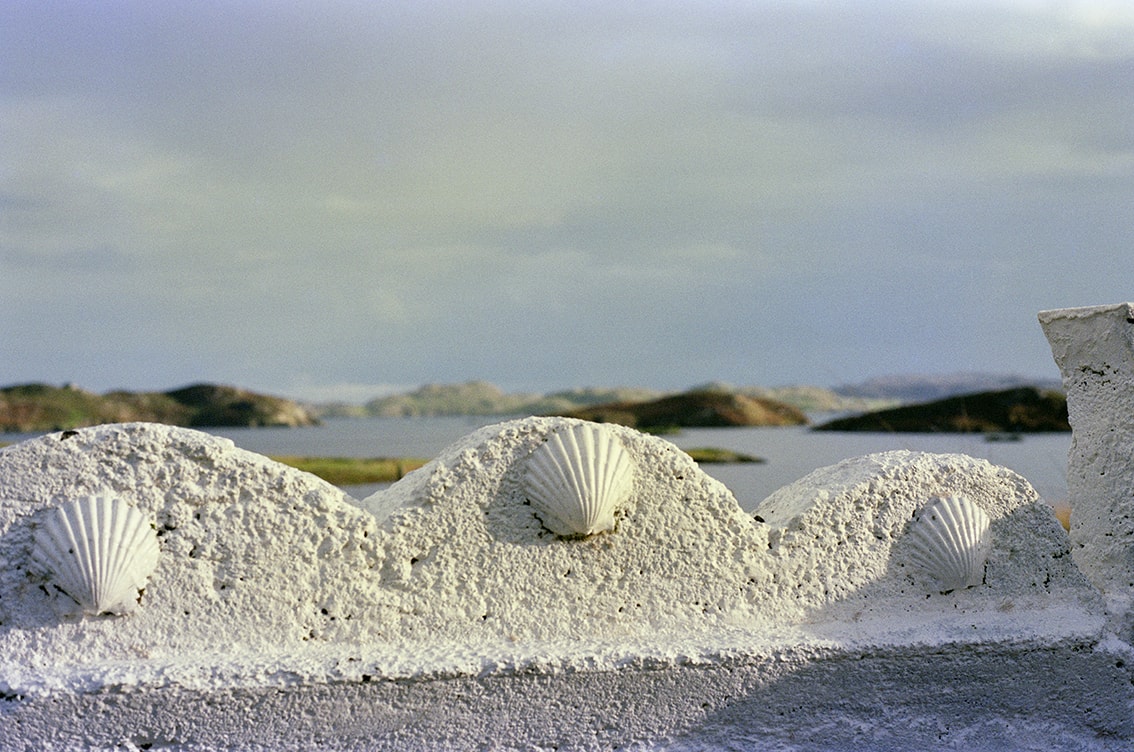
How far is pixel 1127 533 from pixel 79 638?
377 centimetres

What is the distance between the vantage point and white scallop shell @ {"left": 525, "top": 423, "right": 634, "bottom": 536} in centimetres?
320

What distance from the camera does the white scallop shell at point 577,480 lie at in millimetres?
3195

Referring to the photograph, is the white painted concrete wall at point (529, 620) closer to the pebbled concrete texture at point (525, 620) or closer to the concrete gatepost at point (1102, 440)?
the pebbled concrete texture at point (525, 620)

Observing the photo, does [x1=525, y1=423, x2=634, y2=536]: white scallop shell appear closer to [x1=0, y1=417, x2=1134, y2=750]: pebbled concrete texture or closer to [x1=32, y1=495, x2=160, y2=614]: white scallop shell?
[x1=0, y1=417, x2=1134, y2=750]: pebbled concrete texture

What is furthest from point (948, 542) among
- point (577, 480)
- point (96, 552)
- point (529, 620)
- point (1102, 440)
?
point (96, 552)

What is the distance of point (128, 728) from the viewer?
289 centimetres

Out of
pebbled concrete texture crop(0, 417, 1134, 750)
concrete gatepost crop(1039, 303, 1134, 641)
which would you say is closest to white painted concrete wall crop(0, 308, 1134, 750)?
pebbled concrete texture crop(0, 417, 1134, 750)

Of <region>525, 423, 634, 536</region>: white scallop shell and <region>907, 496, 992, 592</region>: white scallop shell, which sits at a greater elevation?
<region>525, 423, 634, 536</region>: white scallop shell

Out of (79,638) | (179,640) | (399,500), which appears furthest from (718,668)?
(79,638)

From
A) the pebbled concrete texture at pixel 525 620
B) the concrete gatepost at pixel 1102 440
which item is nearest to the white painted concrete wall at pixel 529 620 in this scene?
the pebbled concrete texture at pixel 525 620

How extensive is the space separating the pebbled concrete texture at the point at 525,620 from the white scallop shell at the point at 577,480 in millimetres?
66

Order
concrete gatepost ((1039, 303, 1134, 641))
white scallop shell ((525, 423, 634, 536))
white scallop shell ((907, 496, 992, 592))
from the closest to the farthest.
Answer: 1. white scallop shell ((525, 423, 634, 536))
2. white scallop shell ((907, 496, 992, 592))
3. concrete gatepost ((1039, 303, 1134, 641))

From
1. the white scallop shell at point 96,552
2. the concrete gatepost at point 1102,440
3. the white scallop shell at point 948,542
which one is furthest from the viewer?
the concrete gatepost at point 1102,440

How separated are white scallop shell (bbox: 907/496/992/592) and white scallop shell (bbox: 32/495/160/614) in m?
2.65
